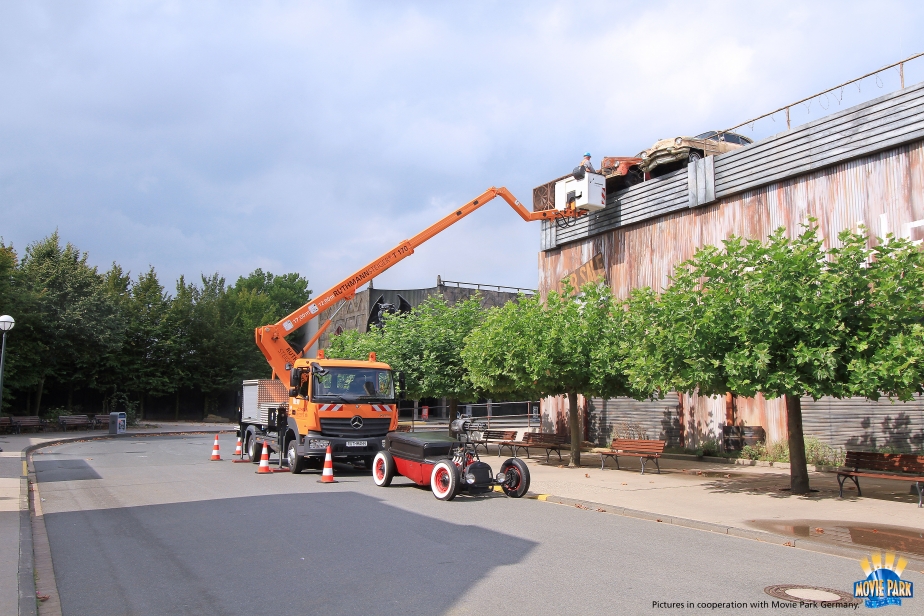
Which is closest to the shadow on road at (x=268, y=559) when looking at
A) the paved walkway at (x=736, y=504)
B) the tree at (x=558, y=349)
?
the paved walkway at (x=736, y=504)

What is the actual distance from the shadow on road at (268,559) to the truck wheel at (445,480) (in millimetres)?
1254

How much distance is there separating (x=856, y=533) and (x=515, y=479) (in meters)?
5.65

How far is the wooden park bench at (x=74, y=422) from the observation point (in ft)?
117

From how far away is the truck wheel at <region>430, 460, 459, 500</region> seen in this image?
11977 millimetres

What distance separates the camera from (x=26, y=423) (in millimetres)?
33031

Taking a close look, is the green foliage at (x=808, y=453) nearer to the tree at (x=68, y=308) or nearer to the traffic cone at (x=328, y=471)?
the traffic cone at (x=328, y=471)

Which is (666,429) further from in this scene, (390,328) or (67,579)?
(67,579)

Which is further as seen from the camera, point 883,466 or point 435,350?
point 435,350

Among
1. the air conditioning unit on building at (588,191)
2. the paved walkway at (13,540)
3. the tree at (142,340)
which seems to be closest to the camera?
the paved walkway at (13,540)

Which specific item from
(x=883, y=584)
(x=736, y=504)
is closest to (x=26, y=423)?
(x=736, y=504)

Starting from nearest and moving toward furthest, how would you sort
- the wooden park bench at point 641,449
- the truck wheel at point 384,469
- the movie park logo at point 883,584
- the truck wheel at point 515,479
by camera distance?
the movie park logo at point 883,584
the truck wheel at point 515,479
the truck wheel at point 384,469
the wooden park bench at point 641,449

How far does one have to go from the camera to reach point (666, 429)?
71.2ft

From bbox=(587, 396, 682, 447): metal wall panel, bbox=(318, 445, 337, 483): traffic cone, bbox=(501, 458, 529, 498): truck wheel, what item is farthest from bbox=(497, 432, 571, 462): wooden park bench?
bbox=(318, 445, 337, 483): traffic cone

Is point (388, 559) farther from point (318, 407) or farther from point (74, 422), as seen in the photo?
point (74, 422)
